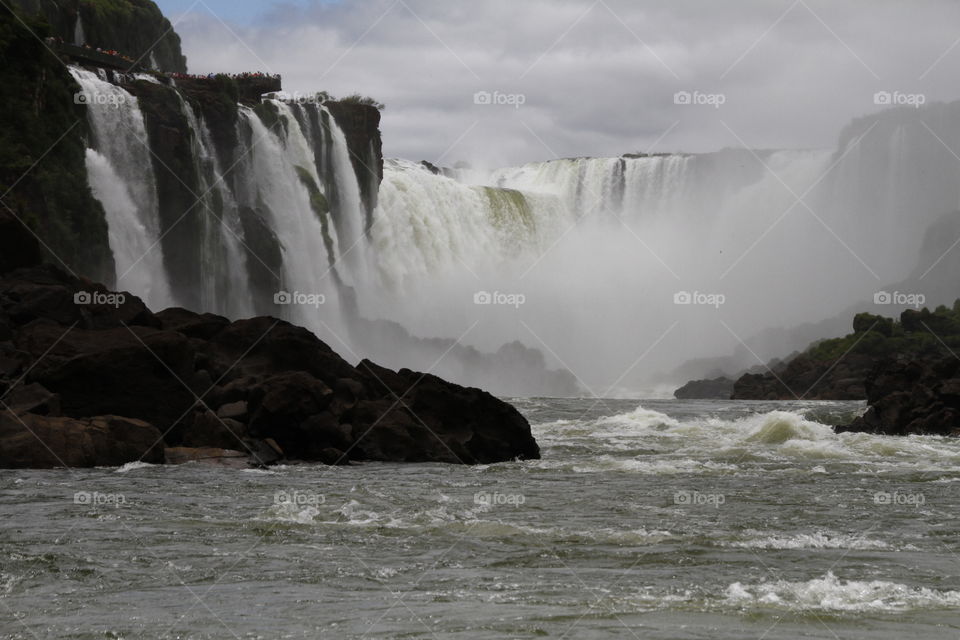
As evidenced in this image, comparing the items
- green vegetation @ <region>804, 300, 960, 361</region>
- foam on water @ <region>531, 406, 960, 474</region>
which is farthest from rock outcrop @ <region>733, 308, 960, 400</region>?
foam on water @ <region>531, 406, 960, 474</region>

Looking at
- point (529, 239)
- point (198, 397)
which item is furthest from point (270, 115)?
point (198, 397)

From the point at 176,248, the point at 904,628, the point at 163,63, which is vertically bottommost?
the point at 904,628

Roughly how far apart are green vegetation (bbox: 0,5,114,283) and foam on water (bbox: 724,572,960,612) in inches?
1302

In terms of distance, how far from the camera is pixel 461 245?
8000 cm

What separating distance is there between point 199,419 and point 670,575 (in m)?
14.2

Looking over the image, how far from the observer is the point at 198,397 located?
84.6 feet

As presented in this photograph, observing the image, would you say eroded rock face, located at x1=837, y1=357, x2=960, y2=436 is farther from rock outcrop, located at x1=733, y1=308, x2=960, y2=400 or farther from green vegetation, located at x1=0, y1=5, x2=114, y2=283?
rock outcrop, located at x1=733, y1=308, x2=960, y2=400

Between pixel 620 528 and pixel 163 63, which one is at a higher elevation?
pixel 163 63

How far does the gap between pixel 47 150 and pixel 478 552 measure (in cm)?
3371

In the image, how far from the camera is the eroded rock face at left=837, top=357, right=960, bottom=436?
3688 cm

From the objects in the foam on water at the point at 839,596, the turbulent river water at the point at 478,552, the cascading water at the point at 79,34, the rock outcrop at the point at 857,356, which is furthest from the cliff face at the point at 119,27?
the foam on water at the point at 839,596

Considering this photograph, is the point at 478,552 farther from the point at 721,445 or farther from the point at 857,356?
the point at 857,356

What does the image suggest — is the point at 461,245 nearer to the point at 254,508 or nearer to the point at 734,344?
the point at 734,344

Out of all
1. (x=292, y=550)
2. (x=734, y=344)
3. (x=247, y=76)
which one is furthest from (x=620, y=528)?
(x=734, y=344)
